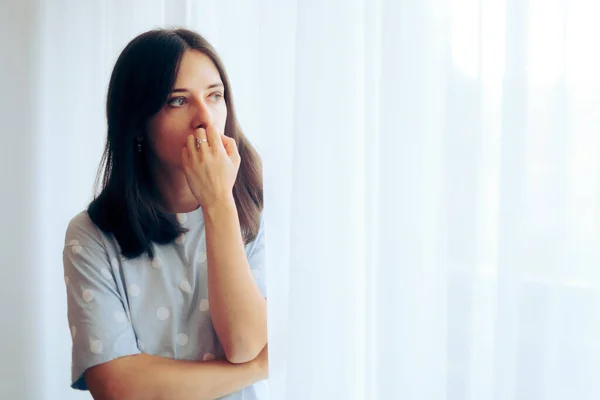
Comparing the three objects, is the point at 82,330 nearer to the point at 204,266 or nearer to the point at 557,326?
the point at 204,266

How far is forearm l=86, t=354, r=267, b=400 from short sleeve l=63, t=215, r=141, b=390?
0.10ft

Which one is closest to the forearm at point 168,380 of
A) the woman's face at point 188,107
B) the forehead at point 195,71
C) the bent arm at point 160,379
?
the bent arm at point 160,379

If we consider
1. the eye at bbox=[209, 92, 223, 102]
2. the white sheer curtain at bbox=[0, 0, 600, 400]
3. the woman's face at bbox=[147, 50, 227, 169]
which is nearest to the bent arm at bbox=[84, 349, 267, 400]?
the white sheer curtain at bbox=[0, 0, 600, 400]

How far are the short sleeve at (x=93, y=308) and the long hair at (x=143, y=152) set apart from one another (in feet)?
0.14

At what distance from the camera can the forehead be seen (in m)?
1.03

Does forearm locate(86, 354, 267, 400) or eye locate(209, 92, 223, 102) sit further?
eye locate(209, 92, 223, 102)

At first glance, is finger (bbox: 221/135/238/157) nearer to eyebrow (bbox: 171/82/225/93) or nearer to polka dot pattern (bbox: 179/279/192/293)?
eyebrow (bbox: 171/82/225/93)

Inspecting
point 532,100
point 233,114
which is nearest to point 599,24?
point 532,100

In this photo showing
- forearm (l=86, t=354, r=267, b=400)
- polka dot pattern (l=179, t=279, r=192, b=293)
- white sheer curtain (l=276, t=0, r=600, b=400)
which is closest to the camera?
white sheer curtain (l=276, t=0, r=600, b=400)

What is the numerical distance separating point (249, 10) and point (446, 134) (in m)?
0.57

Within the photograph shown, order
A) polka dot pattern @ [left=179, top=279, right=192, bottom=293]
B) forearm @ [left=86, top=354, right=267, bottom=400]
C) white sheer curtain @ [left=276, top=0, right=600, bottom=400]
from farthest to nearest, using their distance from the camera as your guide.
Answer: polka dot pattern @ [left=179, top=279, right=192, bottom=293] < forearm @ [left=86, top=354, right=267, bottom=400] < white sheer curtain @ [left=276, top=0, right=600, bottom=400]

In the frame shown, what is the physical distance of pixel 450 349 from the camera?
748 mm

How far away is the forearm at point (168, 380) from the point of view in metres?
0.96

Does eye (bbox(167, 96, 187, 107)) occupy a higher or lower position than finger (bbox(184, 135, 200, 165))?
higher
